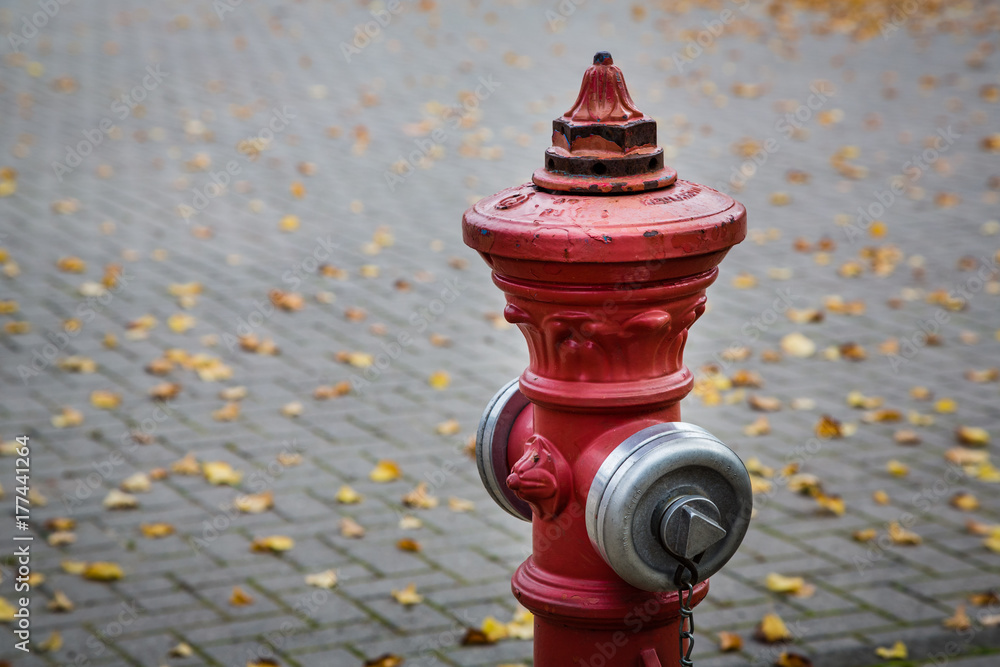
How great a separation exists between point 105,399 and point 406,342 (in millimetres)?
1488

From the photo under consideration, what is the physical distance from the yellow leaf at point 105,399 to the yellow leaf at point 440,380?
4.66 ft

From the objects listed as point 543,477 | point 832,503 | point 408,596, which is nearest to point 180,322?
point 408,596

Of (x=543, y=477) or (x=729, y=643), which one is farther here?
(x=729, y=643)

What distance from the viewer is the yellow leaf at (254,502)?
391 cm

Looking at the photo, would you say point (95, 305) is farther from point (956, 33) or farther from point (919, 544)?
point (956, 33)

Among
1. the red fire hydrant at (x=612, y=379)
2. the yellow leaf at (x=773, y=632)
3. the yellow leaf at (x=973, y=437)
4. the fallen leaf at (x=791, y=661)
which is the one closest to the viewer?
the red fire hydrant at (x=612, y=379)

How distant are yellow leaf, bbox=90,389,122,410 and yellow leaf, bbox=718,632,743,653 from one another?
2.90 m

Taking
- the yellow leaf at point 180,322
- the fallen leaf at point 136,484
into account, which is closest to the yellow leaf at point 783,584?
the fallen leaf at point 136,484

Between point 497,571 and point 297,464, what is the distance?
3.59 feet

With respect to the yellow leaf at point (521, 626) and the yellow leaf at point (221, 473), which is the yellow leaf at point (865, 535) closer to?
the yellow leaf at point (521, 626)

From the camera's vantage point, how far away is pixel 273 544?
145 inches

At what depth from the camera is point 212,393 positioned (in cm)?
486

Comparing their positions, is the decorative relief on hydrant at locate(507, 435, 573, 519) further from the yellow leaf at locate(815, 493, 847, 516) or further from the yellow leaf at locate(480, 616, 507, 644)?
the yellow leaf at locate(815, 493, 847, 516)

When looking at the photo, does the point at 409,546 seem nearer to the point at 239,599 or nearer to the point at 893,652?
the point at 239,599
